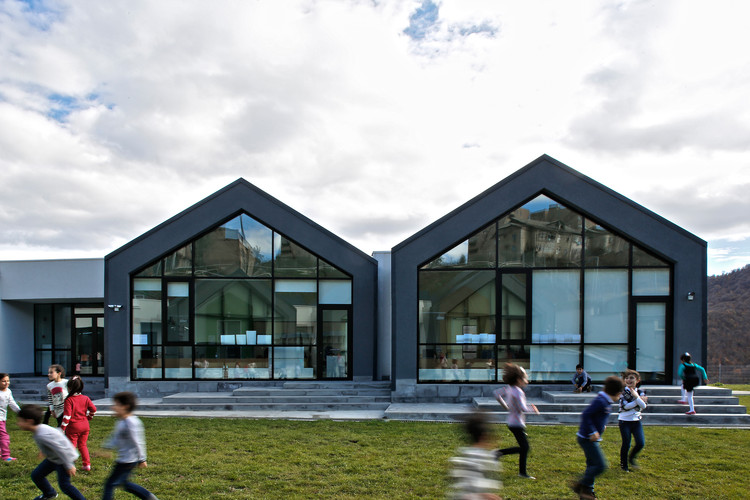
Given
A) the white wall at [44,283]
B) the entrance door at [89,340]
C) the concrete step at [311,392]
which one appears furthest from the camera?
the entrance door at [89,340]

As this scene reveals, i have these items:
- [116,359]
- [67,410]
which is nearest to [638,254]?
[67,410]

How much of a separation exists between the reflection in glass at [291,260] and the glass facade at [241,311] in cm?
3

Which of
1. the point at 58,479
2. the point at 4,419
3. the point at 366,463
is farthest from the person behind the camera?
the point at 4,419

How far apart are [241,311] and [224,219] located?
2757 millimetres

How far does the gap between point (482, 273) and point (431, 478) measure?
24.8 ft

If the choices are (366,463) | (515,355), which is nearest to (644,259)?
(515,355)

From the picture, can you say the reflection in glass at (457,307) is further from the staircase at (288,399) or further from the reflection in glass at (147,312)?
the reflection in glass at (147,312)

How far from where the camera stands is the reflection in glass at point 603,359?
46.0 feet

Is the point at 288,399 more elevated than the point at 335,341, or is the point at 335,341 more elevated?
the point at 335,341

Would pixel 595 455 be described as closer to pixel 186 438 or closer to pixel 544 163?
pixel 186 438

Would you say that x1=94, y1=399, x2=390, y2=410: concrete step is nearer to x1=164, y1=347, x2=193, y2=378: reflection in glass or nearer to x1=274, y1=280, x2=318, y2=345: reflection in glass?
x1=164, y1=347, x2=193, y2=378: reflection in glass

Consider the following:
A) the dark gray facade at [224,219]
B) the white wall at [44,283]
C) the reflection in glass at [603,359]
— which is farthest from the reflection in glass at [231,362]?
the reflection in glass at [603,359]

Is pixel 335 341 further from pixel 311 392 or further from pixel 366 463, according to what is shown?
pixel 366 463

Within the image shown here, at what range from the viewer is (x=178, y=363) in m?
15.7
